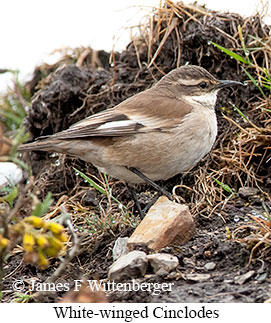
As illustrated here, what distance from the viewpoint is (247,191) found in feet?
22.2

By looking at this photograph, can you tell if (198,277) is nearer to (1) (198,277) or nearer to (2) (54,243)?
(1) (198,277)

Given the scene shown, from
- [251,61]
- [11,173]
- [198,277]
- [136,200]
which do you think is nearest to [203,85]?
[251,61]

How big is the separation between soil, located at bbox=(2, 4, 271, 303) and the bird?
448 millimetres

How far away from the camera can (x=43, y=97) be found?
870 centimetres

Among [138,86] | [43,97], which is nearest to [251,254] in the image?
[138,86]

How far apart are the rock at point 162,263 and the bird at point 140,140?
1668mm

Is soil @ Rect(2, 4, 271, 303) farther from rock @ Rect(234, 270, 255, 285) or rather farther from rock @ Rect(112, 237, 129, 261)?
rock @ Rect(112, 237, 129, 261)

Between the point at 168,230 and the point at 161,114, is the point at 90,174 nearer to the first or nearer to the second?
the point at 161,114

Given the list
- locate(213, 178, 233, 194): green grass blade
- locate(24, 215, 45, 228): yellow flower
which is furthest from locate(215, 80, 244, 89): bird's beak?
locate(24, 215, 45, 228): yellow flower

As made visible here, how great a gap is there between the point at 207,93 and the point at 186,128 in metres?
0.79

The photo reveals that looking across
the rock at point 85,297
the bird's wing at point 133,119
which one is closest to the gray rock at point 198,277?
the rock at point 85,297

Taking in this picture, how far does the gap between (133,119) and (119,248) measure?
1.54 m

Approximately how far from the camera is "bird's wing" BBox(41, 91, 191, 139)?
658cm

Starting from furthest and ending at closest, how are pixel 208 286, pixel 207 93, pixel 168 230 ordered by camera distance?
pixel 207 93
pixel 168 230
pixel 208 286
